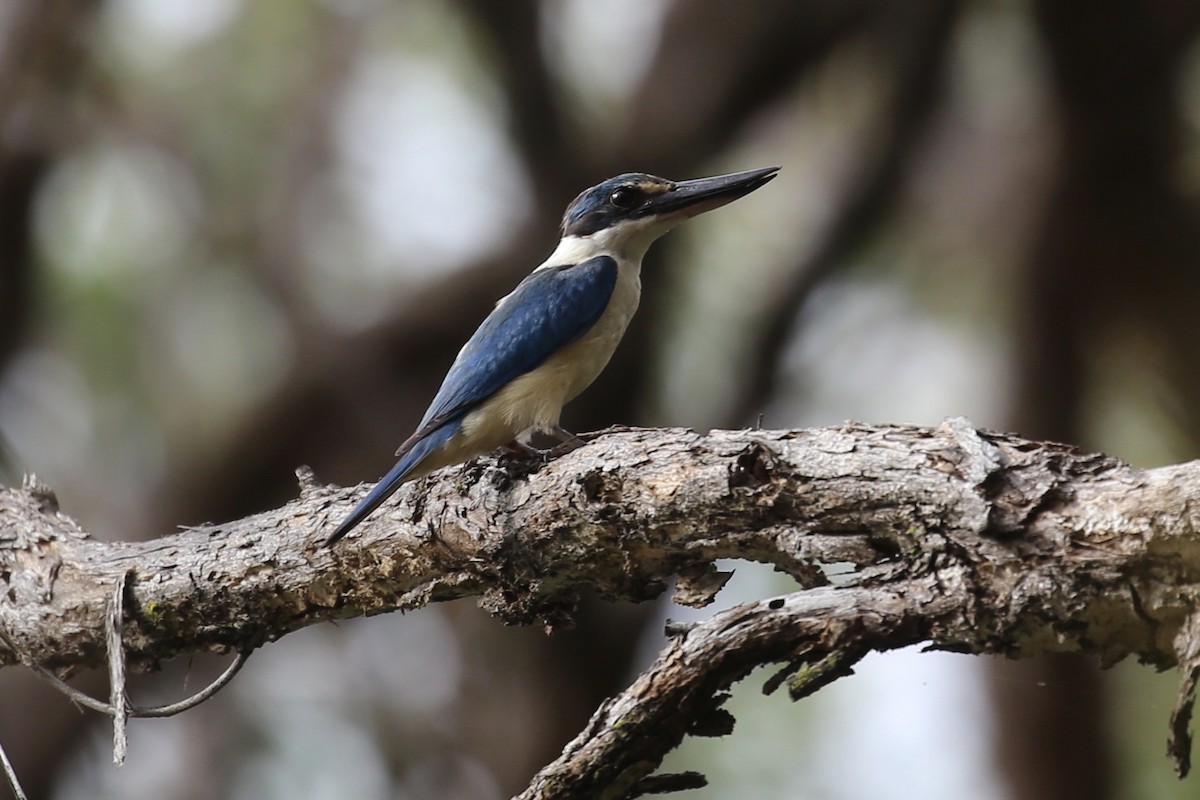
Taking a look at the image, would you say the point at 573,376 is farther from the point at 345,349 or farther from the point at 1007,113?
the point at 1007,113

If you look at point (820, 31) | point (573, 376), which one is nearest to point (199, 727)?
point (573, 376)

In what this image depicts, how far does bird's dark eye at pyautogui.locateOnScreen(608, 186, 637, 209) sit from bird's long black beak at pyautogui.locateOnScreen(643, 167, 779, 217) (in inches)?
2.9

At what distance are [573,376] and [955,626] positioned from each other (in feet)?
6.34

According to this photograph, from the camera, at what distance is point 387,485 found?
3.27 metres

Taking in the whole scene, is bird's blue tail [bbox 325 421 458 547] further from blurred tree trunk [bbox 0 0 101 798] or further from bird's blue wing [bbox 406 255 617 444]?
blurred tree trunk [bbox 0 0 101 798]

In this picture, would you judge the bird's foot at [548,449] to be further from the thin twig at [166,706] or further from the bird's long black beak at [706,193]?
the bird's long black beak at [706,193]

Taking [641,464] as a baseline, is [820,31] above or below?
above

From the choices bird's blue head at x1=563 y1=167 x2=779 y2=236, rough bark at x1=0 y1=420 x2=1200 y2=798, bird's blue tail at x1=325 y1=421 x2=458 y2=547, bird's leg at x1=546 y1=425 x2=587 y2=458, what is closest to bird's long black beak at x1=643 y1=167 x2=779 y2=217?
bird's blue head at x1=563 y1=167 x2=779 y2=236

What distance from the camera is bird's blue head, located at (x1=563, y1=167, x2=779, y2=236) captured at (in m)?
4.28

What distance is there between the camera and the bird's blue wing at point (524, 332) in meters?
3.79


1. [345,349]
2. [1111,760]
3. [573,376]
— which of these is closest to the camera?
[573,376]

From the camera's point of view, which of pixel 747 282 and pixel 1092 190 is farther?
pixel 747 282

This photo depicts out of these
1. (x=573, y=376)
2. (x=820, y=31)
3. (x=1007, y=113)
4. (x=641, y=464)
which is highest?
(x=820, y=31)

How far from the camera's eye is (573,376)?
402cm
